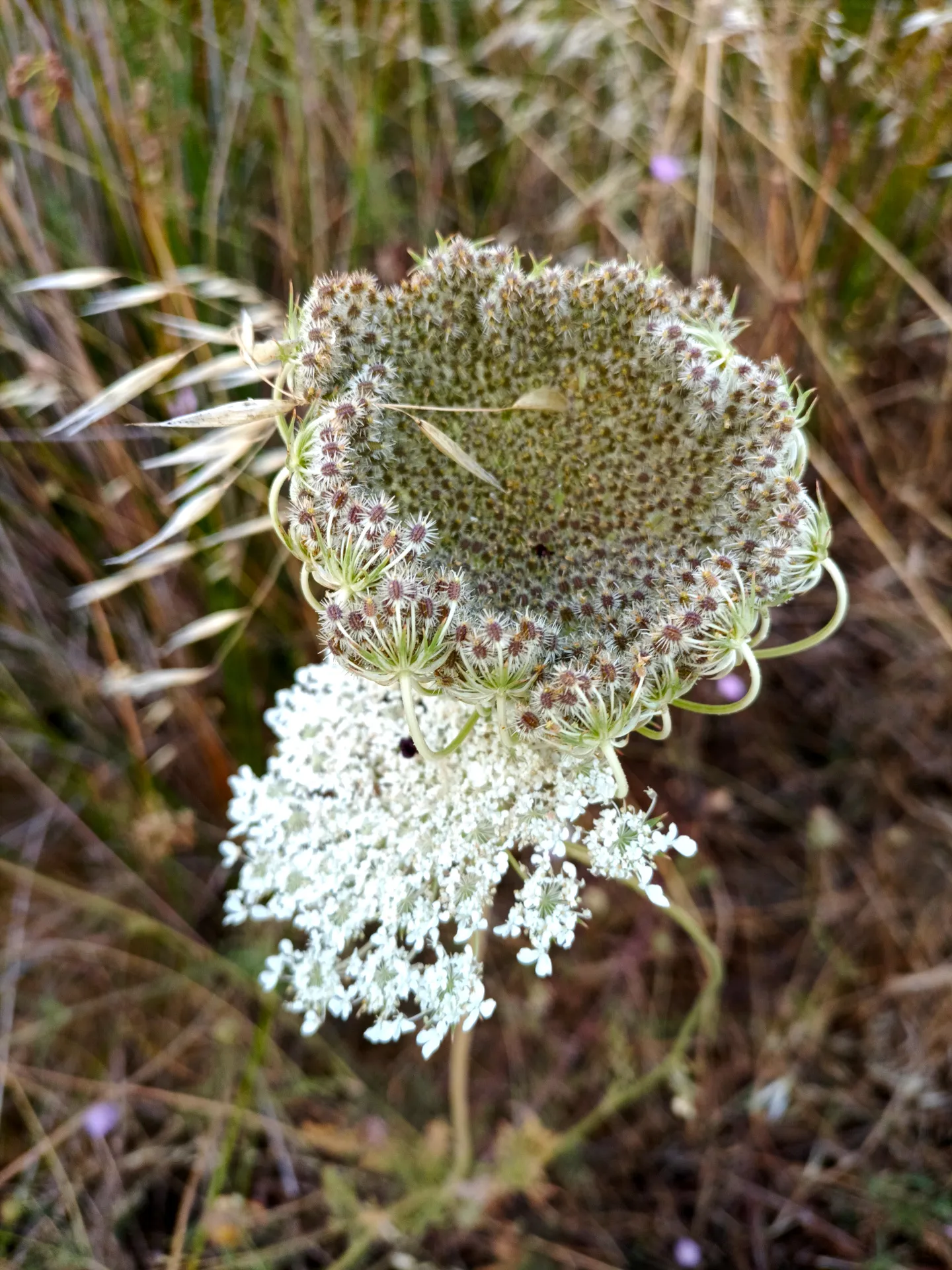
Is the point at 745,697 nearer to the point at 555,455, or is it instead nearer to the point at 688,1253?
the point at 555,455

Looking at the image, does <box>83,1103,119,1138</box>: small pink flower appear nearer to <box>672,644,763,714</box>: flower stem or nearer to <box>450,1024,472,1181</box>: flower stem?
<box>450,1024,472,1181</box>: flower stem

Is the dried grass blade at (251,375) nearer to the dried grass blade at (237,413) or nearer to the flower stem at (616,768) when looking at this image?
the dried grass blade at (237,413)

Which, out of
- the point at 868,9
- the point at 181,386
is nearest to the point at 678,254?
the point at 868,9

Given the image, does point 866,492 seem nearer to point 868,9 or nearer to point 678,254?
point 678,254

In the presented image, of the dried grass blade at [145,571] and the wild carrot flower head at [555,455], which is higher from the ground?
the wild carrot flower head at [555,455]

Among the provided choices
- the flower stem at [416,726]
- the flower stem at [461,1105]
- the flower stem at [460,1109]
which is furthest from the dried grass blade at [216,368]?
the flower stem at [460,1109]

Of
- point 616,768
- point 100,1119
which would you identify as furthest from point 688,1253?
point 616,768

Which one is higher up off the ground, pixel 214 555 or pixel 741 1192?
pixel 214 555

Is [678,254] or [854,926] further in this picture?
[678,254]
